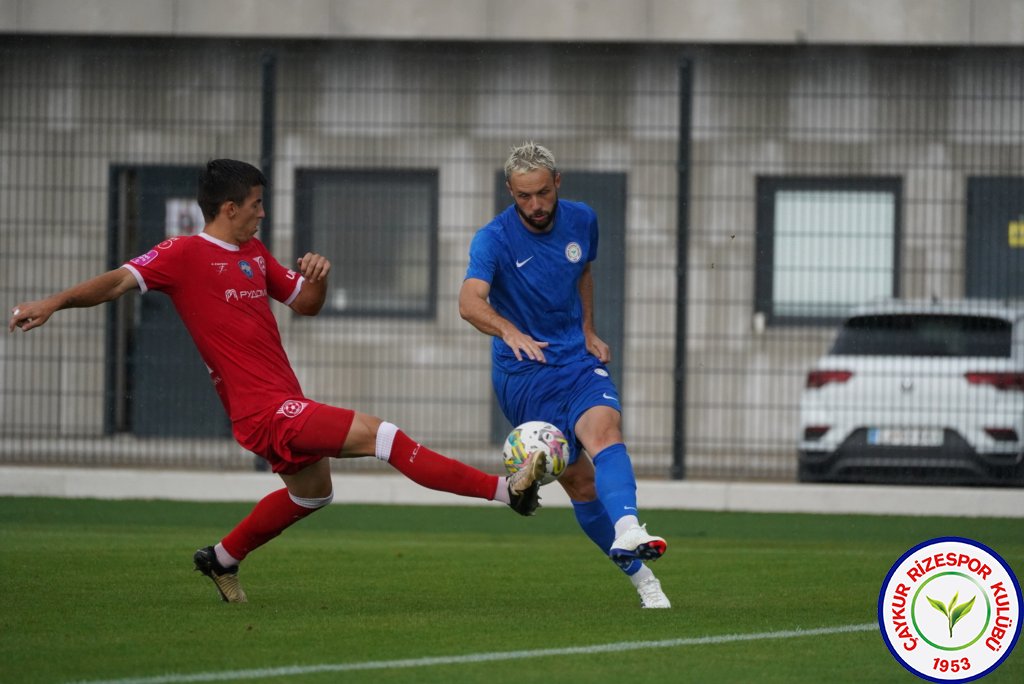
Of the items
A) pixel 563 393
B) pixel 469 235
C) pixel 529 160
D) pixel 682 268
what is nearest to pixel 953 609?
pixel 563 393

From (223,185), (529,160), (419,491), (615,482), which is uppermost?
(529,160)

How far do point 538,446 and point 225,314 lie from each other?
146 centimetres

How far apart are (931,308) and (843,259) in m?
0.81

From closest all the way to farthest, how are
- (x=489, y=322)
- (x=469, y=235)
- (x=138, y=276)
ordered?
1. (x=489, y=322)
2. (x=138, y=276)
3. (x=469, y=235)

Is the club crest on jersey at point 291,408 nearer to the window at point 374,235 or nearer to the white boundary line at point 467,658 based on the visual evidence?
the white boundary line at point 467,658

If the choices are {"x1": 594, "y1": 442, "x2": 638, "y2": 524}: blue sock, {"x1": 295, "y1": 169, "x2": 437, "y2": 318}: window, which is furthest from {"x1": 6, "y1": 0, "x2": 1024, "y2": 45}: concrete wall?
{"x1": 594, "y1": 442, "x2": 638, "y2": 524}: blue sock

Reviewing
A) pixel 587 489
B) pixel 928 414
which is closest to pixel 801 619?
pixel 587 489

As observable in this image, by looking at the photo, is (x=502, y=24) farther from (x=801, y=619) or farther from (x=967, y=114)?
(x=801, y=619)

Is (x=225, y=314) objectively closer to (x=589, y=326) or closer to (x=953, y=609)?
(x=589, y=326)

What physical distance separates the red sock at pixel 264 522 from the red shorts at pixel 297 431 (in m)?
0.36

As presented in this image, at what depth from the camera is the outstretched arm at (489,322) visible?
7035 mm

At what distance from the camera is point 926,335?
44.6ft

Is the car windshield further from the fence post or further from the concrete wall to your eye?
the concrete wall

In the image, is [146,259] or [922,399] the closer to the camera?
[146,259]
